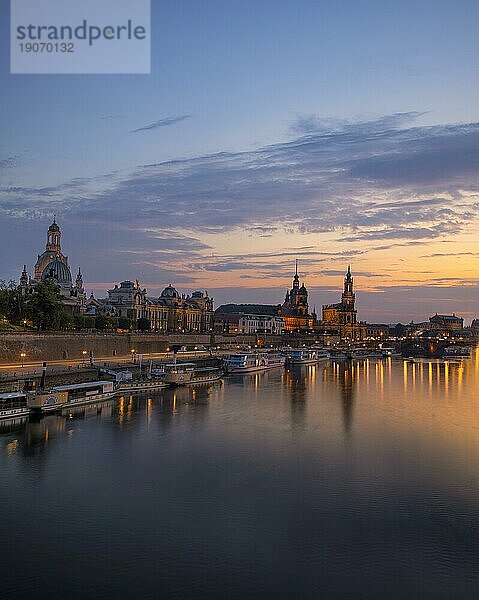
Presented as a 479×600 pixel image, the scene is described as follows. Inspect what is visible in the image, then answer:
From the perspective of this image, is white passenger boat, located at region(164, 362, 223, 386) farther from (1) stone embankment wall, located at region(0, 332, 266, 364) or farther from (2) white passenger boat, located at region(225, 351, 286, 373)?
(1) stone embankment wall, located at region(0, 332, 266, 364)

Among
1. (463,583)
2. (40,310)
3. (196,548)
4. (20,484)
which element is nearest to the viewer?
(463,583)

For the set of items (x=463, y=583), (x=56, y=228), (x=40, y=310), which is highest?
(x=56, y=228)

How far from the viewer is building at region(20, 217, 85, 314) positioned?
289 feet

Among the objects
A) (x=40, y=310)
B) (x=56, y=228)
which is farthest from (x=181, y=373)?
(x=56, y=228)

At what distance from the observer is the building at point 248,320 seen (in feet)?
407

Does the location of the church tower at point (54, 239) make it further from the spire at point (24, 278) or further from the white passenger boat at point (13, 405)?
the white passenger boat at point (13, 405)

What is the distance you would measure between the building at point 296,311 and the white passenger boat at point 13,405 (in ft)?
395

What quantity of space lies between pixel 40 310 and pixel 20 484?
107ft

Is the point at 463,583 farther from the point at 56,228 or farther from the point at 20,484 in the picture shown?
the point at 56,228

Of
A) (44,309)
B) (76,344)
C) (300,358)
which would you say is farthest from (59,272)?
(76,344)

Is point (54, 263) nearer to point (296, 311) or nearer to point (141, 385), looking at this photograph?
point (141, 385)

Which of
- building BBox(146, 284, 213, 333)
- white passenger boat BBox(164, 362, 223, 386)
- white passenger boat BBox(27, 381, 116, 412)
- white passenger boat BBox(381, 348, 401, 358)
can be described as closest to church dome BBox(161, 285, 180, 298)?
building BBox(146, 284, 213, 333)

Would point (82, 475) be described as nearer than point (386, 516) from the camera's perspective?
No

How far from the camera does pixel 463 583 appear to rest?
1335 cm
